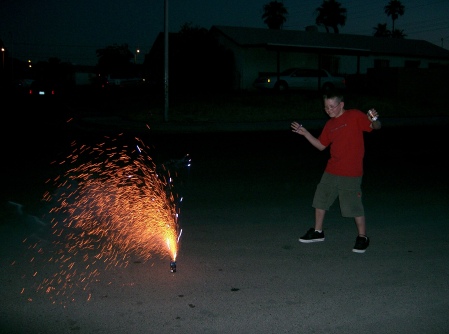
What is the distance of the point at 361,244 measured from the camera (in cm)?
569

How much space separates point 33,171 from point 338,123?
6.37 meters

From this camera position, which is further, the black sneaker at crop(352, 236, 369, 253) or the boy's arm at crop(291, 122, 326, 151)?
the black sneaker at crop(352, 236, 369, 253)

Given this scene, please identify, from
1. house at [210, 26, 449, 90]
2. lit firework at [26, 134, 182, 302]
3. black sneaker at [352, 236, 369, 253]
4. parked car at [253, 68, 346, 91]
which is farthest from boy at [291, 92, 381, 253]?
house at [210, 26, 449, 90]

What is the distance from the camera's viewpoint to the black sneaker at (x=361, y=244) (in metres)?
5.67

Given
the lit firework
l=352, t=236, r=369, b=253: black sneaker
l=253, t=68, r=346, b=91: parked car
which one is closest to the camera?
the lit firework

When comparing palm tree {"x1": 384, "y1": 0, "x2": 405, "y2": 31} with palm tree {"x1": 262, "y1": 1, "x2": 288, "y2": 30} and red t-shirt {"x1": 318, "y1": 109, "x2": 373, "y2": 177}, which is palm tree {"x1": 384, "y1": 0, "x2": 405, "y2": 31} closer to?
palm tree {"x1": 262, "y1": 1, "x2": 288, "y2": 30}

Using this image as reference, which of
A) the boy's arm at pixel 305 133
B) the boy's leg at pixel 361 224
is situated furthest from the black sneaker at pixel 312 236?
the boy's arm at pixel 305 133

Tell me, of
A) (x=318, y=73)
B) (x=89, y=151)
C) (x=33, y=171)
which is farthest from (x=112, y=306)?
(x=318, y=73)

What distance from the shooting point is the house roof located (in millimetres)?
36000

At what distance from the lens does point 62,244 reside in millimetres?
5793

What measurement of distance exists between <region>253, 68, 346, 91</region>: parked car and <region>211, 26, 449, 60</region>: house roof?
1911mm

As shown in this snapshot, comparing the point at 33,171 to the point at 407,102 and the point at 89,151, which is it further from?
the point at 407,102

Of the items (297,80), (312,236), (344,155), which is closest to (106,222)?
(312,236)

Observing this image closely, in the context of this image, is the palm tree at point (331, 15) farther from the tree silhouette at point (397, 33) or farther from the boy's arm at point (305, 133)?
the boy's arm at point (305, 133)
